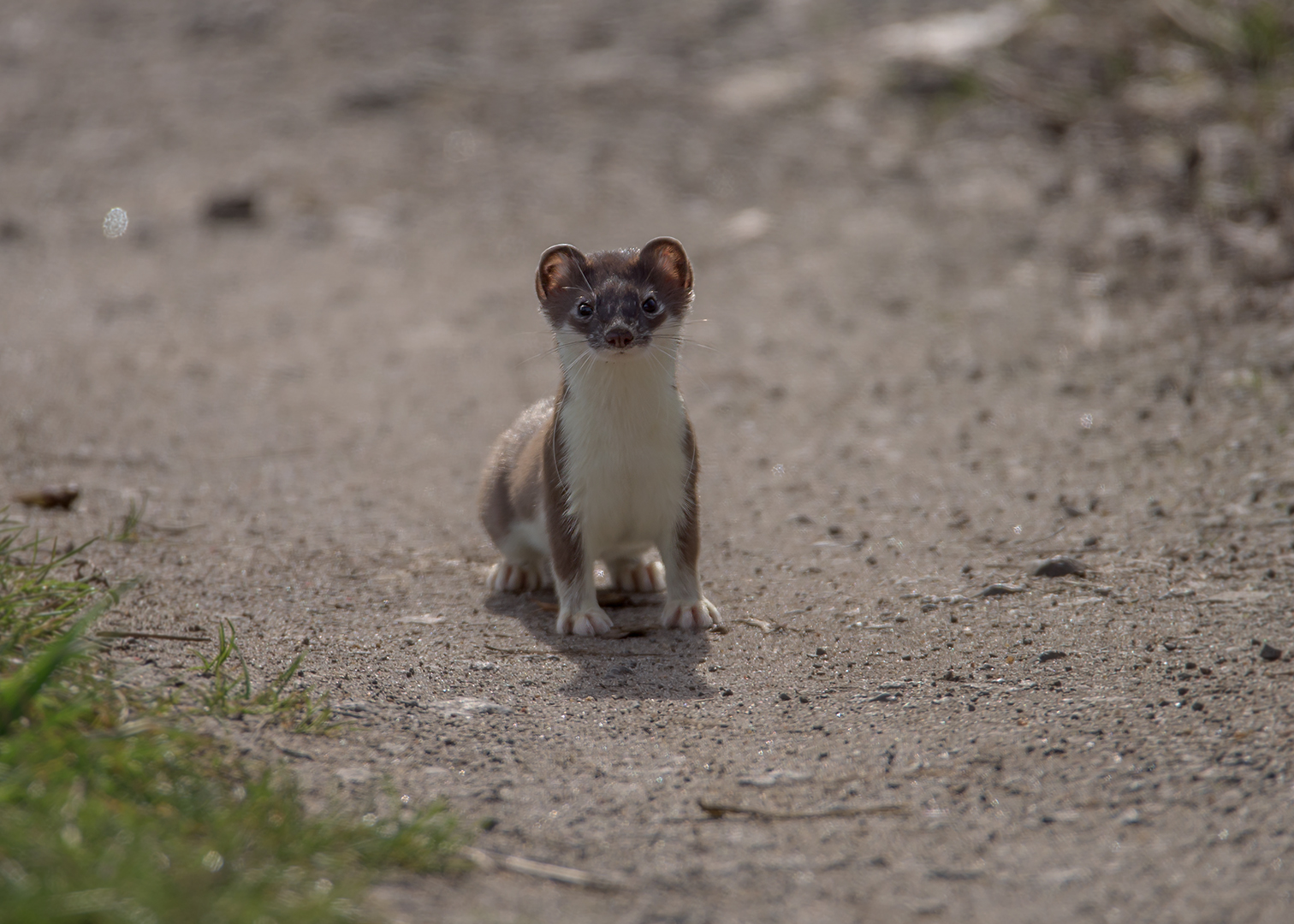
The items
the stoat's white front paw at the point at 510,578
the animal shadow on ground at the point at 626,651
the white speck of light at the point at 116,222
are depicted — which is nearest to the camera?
the animal shadow on ground at the point at 626,651

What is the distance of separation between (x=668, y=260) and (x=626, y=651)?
4.54 ft

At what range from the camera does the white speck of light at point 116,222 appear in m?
9.30

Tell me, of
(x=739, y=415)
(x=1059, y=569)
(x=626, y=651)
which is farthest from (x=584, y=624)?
(x=739, y=415)

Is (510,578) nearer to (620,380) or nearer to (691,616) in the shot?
(691,616)

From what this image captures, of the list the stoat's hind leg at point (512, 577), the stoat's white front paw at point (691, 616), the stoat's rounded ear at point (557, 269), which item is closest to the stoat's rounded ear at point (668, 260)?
the stoat's rounded ear at point (557, 269)

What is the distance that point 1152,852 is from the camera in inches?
109

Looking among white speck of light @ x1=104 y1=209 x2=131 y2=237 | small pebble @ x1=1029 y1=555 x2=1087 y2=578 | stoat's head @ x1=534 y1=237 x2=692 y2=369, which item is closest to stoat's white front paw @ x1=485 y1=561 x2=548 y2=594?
stoat's head @ x1=534 y1=237 x2=692 y2=369

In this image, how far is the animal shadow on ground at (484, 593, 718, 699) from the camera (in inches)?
151

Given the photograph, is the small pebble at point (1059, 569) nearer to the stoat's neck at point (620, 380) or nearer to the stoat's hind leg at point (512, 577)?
the stoat's neck at point (620, 380)

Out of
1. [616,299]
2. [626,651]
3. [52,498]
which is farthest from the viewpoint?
[52,498]

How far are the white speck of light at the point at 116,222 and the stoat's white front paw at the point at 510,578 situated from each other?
5797 mm

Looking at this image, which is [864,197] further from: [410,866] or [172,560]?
[410,866]

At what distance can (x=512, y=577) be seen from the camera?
488cm

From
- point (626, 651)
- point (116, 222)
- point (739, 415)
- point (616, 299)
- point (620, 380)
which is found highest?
point (116, 222)
